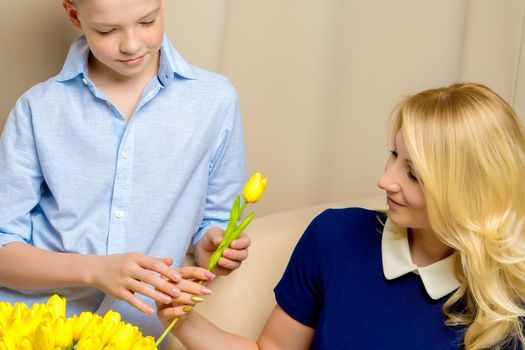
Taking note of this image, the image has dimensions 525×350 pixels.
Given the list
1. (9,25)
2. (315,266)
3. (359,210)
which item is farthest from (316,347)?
(9,25)

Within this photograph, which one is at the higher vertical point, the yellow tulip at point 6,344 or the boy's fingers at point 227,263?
the yellow tulip at point 6,344

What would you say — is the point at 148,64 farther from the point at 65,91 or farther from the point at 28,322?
the point at 28,322

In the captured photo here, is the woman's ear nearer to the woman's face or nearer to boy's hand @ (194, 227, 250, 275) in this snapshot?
boy's hand @ (194, 227, 250, 275)

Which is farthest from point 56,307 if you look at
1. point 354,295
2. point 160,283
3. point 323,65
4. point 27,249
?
point 323,65

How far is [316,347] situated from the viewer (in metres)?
1.42

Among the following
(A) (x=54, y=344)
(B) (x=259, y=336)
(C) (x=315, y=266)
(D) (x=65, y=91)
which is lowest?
(B) (x=259, y=336)

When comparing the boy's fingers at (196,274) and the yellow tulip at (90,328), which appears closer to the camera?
the yellow tulip at (90,328)

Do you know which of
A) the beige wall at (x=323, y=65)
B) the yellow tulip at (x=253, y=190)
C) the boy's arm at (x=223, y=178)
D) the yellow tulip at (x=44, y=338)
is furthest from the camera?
the beige wall at (x=323, y=65)

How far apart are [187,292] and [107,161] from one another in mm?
345

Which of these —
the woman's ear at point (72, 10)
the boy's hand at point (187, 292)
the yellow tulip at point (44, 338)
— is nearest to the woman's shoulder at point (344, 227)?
the boy's hand at point (187, 292)

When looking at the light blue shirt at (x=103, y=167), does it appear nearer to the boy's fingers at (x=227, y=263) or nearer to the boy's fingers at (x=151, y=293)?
the boy's fingers at (x=227, y=263)

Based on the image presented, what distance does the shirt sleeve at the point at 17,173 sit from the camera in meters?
1.45

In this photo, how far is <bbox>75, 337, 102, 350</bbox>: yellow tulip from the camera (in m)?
0.91

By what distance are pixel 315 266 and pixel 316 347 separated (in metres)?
0.13
